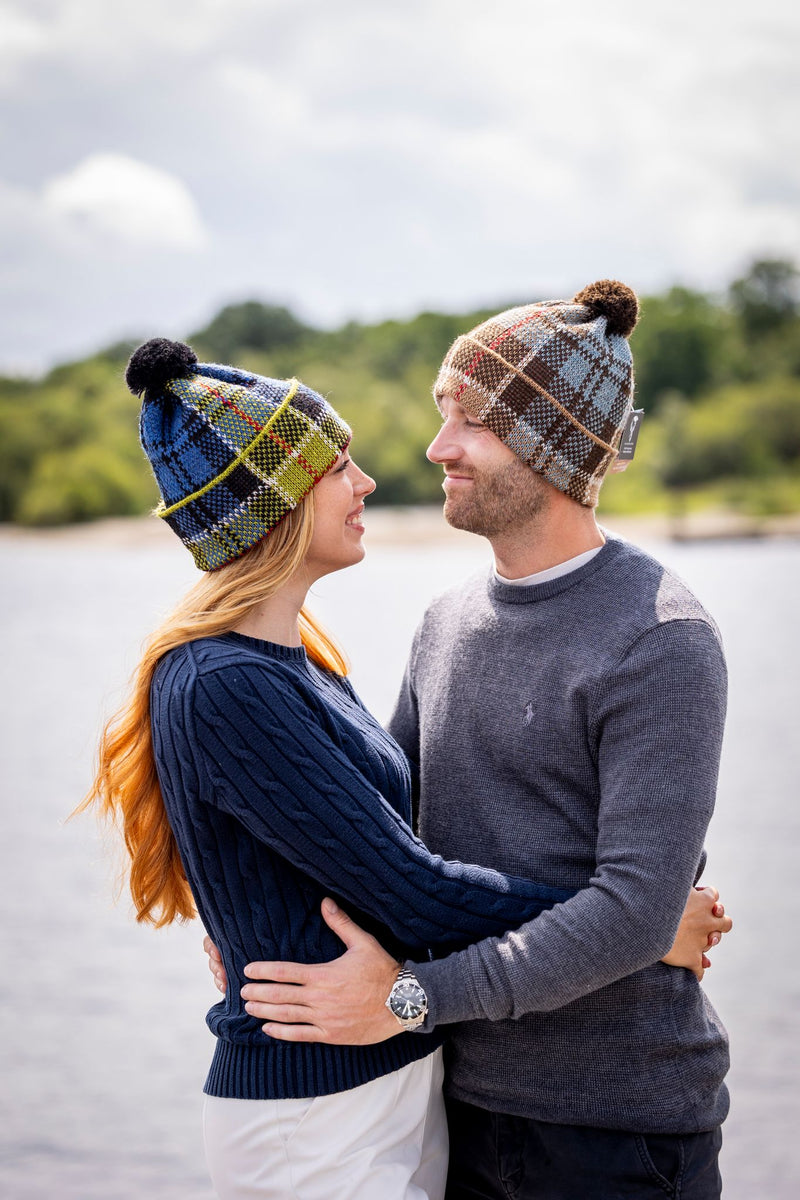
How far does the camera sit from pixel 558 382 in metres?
2.20

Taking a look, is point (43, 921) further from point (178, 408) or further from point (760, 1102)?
point (178, 408)

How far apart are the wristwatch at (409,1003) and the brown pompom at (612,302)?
1238 millimetres

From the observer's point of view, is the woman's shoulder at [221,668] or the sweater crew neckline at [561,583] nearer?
the woman's shoulder at [221,668]

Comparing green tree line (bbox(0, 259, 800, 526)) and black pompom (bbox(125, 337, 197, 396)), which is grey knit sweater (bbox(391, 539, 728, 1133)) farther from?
green tree line (bbox(0, 259, 800, 526))

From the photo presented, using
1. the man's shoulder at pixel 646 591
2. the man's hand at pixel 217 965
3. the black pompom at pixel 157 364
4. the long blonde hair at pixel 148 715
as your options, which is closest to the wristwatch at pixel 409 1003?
the man's hand at pixel 217 965

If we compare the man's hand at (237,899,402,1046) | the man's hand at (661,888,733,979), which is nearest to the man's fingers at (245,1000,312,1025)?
the man's hand at (237,899,402,1046)

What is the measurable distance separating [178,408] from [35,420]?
5197 centimetres

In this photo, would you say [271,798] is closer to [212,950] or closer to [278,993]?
[278,993]

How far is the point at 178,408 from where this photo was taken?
2010mm

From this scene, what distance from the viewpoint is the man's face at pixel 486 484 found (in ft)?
7.33

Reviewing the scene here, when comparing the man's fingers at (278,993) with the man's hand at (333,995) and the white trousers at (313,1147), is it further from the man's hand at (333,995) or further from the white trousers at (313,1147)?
the white trousers at (313,1147)

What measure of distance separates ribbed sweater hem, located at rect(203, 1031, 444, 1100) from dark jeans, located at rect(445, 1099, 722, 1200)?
30cm

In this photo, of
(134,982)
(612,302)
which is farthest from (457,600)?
(134,982)

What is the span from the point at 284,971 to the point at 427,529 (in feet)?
120
